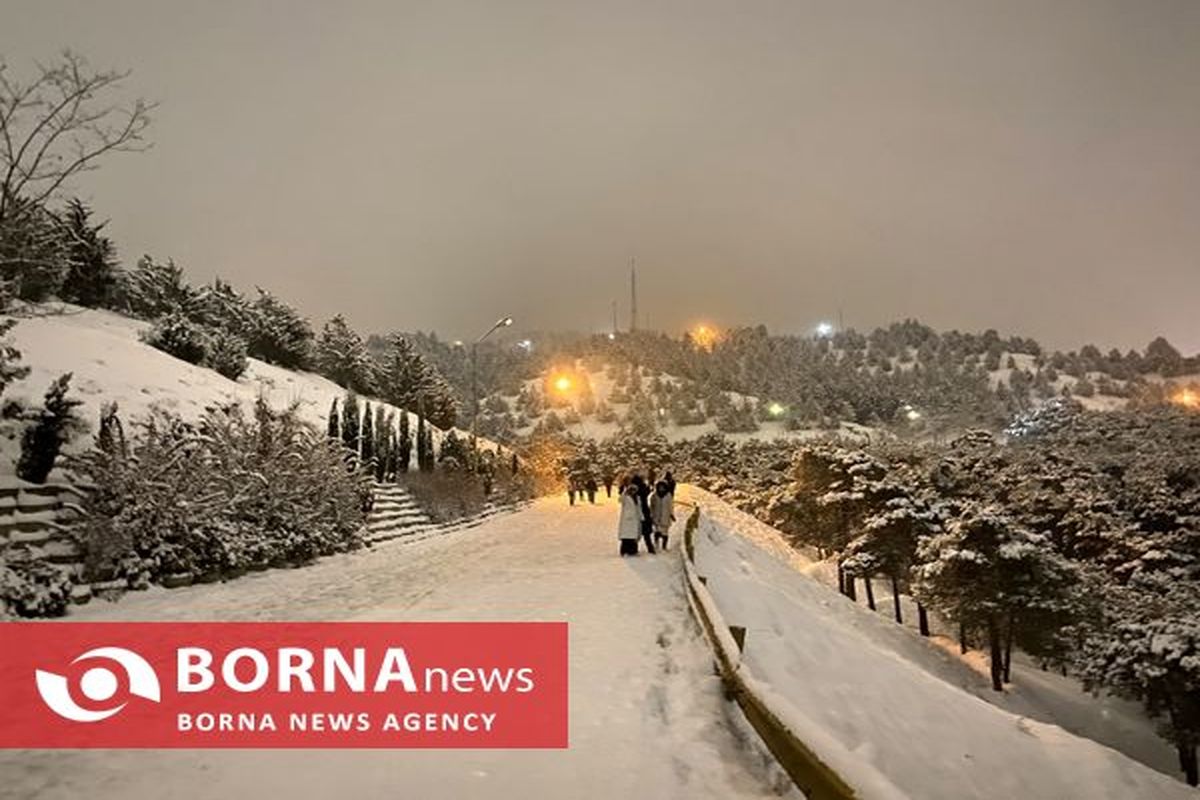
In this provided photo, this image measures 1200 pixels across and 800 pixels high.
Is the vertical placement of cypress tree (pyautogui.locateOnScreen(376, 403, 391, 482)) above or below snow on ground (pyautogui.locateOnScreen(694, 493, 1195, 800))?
above

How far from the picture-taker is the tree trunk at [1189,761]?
84.8 ft

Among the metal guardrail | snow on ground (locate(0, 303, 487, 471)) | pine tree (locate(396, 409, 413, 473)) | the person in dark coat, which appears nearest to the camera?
the metal guardrail

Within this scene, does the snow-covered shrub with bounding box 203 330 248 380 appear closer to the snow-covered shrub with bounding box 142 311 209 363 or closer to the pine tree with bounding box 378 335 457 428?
the snow-covered shrub with bounding box 142 311 209 363

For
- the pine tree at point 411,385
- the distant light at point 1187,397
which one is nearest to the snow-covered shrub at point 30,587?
the pine tree at point 411,385

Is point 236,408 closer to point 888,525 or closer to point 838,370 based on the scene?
point 888,525

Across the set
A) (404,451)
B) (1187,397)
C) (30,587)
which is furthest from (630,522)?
(1187,397)

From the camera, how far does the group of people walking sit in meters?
17.2

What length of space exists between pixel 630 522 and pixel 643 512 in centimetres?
62

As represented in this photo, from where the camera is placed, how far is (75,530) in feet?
43.2

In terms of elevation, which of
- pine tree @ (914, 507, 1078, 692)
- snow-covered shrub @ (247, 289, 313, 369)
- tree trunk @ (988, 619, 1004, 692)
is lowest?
tree trunk @ (988, 619, 1004, 692)

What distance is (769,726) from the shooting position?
17.7 feet

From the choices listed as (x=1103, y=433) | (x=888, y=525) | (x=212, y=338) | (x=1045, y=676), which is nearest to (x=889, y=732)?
(x=888, y=525)

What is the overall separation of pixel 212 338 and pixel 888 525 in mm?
34271

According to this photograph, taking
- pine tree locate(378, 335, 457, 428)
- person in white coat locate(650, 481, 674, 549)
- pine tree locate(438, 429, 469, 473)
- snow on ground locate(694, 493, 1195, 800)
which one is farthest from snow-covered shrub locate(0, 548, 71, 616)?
pine tree locate(378, 335, 457, 428)
